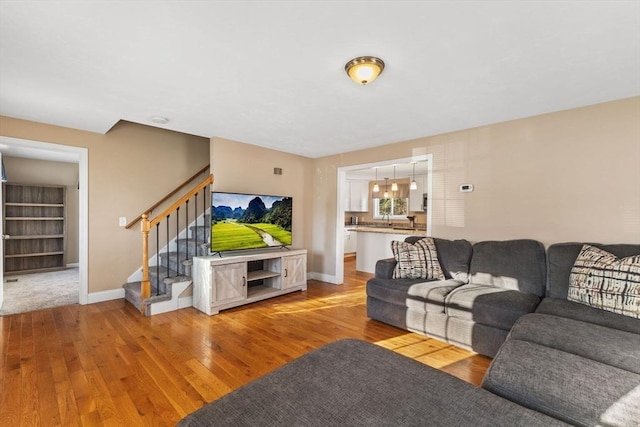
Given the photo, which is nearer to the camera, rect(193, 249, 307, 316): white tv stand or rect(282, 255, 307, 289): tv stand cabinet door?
rect(193, 249, 307, 316): white tv stand

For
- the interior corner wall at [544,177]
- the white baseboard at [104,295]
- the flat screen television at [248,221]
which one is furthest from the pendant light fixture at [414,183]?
the white baseboard at [104,295]

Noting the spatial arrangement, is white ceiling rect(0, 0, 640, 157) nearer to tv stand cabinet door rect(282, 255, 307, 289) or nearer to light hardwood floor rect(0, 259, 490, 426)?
tv stand cabinet door rect(282, 255, 307, 289)

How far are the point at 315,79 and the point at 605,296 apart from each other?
115 inches

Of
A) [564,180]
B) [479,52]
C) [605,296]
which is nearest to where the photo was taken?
[479,52]

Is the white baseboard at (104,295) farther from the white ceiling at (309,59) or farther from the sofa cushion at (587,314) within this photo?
the sofa cushion at (587,314)

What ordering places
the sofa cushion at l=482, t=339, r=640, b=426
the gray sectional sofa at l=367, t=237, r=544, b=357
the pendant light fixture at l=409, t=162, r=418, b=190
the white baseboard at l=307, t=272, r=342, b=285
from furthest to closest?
the pendant light fixture at l=409, t=162, r=418, b=190, the white baseboard at l=307, t=272, r=342, b=285, the gray sectional sofa at l=367, t=237, r=544, b=357, the sofa cushion at l=482, t=339, r=640, b=426

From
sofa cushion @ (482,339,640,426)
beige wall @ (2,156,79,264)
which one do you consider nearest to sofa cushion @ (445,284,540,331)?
sofa cushion @ (482,339,640,426)

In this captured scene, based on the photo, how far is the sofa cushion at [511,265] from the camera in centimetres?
289

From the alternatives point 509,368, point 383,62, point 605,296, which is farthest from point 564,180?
point 509,368

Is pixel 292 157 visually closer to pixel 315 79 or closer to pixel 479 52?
pixel 315 79

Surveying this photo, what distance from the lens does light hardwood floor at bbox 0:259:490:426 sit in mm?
1878

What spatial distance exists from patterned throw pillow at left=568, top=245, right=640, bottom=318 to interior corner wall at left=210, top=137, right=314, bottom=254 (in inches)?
154

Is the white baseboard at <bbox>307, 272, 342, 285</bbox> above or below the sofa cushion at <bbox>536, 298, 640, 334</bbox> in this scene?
below

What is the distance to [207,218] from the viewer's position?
478 cm
